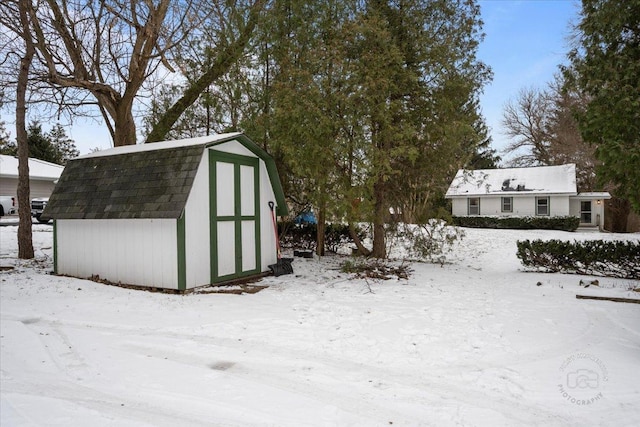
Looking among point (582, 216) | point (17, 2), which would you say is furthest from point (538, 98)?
point (17, 2)

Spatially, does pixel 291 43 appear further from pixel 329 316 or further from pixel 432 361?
pixel 432 361

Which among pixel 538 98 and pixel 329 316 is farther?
pixel 538 98

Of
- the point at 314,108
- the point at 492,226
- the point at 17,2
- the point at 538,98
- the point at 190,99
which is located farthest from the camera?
the point at 538,98

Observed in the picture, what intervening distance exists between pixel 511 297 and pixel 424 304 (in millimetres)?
1757

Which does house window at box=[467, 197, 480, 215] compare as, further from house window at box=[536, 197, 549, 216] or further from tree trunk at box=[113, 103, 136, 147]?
tree trunk at box=[113, 103, 136, 147]

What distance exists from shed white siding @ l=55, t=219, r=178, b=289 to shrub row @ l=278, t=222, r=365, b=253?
5741 mm

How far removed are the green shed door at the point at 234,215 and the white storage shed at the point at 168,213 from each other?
2 centimetres

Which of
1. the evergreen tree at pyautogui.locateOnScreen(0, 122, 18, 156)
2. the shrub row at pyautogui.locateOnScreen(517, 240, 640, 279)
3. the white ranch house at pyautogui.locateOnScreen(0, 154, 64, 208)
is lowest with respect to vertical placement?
the shrub row at pyautogui.locateOnScreen(517, 240, 640, 279)

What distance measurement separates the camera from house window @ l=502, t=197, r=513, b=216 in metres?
26.6

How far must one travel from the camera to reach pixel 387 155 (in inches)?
349

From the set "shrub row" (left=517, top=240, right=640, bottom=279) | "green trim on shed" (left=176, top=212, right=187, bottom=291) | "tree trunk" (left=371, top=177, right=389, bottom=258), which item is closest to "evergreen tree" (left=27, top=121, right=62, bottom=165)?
"tree trunk" (left=371, top=177, right=389, bottom=258)

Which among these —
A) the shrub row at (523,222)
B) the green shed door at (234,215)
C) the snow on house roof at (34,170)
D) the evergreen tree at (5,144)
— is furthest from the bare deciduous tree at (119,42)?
the evergreen tree at (5,144)

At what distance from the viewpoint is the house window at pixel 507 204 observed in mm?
26609

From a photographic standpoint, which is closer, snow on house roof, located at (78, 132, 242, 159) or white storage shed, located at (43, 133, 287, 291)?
white storage shed, located at (43, 133, 287, 291)
